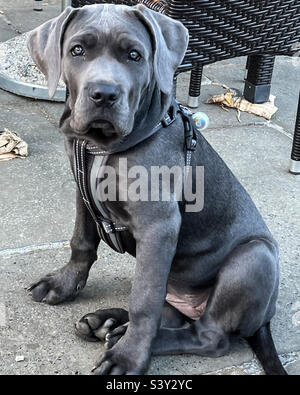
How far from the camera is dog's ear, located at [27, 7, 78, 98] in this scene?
7.93 ft

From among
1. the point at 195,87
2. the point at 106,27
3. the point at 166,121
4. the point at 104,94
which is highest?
the point at 106,27

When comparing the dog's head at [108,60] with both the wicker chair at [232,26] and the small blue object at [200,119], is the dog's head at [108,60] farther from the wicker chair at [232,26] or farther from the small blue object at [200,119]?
the small blue object at [200,119]

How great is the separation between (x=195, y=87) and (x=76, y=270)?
2342 millimetres

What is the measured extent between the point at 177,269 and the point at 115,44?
0.99 m

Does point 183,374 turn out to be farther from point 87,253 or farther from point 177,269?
point 87,253

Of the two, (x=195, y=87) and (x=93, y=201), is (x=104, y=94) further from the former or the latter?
(x=195, y=87)

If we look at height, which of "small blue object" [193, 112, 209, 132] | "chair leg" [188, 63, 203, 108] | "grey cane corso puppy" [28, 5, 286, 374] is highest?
"grey cane corso puppy" [28, 5, 286, 374]

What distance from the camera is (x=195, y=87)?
4.92 meters

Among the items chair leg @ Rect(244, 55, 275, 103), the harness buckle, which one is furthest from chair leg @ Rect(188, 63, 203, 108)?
the harness buckle

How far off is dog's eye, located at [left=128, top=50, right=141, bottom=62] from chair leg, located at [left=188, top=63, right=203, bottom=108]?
2.49 meters

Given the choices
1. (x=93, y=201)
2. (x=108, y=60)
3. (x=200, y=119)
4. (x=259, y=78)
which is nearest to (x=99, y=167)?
(x=93, y=201)

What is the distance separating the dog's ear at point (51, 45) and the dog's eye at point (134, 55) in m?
0.26

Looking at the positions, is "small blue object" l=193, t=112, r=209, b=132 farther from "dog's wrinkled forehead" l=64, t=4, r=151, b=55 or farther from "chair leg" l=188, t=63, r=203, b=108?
"dog's wrinkled forehead" l=64, t=4, r=151, b=55
